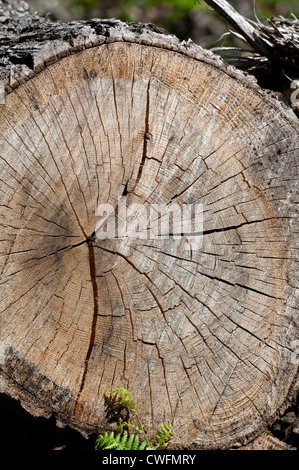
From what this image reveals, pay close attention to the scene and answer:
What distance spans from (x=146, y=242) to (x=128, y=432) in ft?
3.13

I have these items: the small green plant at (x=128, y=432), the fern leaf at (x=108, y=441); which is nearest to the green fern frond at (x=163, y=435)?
the small green plant at (x=128, y=432)

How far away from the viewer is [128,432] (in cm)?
224

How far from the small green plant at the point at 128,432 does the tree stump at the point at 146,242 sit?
0.16ft

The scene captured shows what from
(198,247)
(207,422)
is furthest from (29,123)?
(207,422)

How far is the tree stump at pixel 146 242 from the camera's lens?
2.16m

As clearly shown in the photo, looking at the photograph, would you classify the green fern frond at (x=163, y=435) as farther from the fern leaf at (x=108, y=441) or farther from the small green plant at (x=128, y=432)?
the fern leaf at (x=108, y=441)

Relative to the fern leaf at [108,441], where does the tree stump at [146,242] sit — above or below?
above

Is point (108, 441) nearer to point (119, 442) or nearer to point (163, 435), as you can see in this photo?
point (119, 442)

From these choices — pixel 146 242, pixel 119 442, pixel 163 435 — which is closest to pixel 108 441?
pixel 119 442

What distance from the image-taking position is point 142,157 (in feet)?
7.39

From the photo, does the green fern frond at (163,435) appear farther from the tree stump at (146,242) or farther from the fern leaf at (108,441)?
the fern leaf at (108,441)

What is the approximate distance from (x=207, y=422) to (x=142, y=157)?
1385 mm

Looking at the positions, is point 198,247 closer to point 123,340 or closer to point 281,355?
point 123,340

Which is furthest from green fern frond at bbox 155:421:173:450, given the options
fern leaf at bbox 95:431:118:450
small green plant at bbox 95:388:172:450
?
fern leaf at bbox 95:431:118:450
